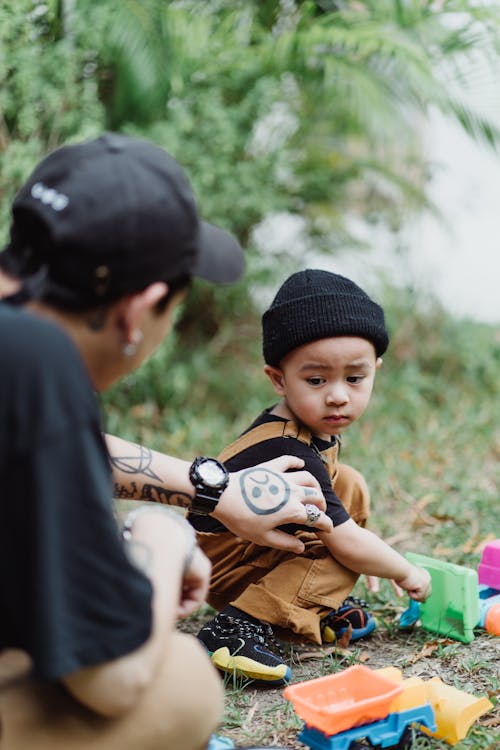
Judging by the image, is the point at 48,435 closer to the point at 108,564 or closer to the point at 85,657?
the point at 108,564

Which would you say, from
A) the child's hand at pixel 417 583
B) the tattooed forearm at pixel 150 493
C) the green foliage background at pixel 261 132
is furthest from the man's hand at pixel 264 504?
the green foliage background at pixel 261 132

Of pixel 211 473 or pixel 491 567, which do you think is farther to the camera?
pixel 491 567

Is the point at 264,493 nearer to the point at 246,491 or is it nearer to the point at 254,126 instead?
the point at 246,491

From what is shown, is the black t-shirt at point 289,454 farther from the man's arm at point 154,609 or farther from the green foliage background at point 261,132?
the green foliage background at point 261,132

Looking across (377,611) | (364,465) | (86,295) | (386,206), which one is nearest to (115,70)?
(386,206)

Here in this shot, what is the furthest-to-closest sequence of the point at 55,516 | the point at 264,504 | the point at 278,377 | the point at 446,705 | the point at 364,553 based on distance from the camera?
the point at 278,377
the point at 364,553
the point at 264,504
the point at 446,705
the point at 55,516

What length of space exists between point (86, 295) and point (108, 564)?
0.42m

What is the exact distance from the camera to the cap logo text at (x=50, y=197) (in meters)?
1.37

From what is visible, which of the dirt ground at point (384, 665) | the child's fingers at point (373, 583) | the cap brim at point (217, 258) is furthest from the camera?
the child's fingers at point (373, 583)

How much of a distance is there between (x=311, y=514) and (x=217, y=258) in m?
0.88

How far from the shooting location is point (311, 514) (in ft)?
7.29

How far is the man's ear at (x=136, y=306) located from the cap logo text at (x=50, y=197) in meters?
0.18

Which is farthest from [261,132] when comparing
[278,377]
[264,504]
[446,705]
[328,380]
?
[446,705]

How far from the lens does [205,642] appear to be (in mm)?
2381
